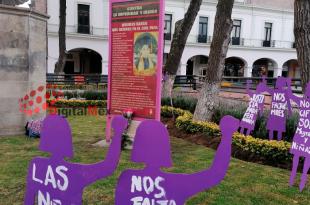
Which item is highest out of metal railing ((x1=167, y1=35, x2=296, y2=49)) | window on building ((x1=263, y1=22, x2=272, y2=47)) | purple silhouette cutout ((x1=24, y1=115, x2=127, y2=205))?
window on building ((x1=263, y1=22, x2=272, y2=47))

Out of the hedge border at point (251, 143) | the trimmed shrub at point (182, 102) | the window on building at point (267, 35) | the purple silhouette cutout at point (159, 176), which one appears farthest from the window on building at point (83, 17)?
the purple silhouette cutout at point (159, 176)

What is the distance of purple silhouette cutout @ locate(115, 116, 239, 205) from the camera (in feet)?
7.06

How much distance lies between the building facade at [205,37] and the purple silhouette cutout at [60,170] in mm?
23092

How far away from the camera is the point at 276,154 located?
19.6ft

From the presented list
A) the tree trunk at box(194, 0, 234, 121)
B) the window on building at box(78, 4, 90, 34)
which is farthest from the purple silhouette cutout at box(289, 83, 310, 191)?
the window on building at box(78, 4, 90, 34)

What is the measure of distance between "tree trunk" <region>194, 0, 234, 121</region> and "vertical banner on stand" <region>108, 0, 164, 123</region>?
255cm

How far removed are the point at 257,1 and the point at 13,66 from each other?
3018 centimetres

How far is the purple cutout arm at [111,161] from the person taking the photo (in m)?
2.25

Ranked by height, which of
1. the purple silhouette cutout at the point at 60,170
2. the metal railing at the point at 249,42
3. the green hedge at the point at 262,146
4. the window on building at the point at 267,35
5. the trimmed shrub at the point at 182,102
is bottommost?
the green hedge at the point at 262,146

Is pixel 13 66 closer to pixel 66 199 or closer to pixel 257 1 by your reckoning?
pixel 66 199

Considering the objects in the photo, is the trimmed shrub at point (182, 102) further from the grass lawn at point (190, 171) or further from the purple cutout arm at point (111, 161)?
the purple cutout arm at point (111, 161)

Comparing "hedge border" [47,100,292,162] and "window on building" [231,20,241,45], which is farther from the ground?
"window on building" [231,20,241,45]

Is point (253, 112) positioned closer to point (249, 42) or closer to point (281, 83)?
point (281, 83)

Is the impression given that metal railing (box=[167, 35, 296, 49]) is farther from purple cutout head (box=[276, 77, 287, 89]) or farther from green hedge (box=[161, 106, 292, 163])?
purple cutout head (box=[276, 77, 287, 89])
